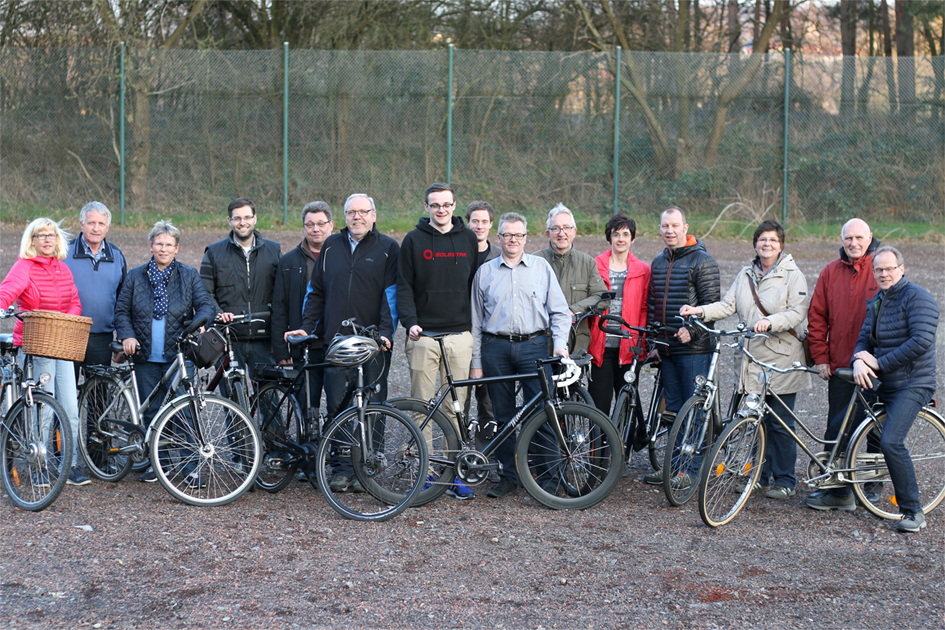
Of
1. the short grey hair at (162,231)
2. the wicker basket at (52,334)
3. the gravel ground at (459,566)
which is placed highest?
the short grey hair at (162,231)

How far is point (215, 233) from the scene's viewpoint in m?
16.8

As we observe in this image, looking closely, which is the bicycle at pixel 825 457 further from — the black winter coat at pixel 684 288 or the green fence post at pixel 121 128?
the green fence post at pixel 121 128

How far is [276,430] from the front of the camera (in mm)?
5902

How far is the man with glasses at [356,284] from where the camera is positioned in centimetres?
588

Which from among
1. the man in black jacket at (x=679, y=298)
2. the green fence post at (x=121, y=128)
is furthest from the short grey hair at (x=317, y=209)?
the green fence post at (x=121, y=128)

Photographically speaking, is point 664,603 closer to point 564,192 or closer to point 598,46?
point 564,192

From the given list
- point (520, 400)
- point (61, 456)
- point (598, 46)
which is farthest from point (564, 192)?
point (61, 456)

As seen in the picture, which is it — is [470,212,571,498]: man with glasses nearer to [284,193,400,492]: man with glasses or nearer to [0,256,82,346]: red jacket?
[284,193,400,492]: man with glasses

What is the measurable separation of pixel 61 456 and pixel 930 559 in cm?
468

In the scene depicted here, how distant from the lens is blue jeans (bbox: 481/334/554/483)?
5.80 metres

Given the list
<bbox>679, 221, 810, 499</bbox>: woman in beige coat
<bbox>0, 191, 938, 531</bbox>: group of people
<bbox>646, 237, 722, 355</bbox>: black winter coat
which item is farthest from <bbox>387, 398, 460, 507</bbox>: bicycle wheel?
<bbox>679, 221, 810, 499</bbox>: woman in beige coat

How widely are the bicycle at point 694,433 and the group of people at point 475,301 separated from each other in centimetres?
8

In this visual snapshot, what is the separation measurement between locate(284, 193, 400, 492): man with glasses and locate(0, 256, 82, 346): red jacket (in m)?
1.39

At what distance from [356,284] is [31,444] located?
2099 millimetres
